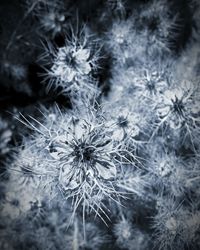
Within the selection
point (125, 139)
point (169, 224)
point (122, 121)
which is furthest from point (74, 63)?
point (169, 224)

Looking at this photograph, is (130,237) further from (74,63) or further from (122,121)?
(74,63)

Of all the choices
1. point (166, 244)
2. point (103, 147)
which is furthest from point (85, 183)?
point (166, 244)

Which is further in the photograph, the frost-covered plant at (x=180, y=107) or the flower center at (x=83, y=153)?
the frost-covered plant at (x=180, y=107)

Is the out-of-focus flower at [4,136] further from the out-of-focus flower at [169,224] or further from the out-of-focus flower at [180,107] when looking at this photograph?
the out-of-focus flower at [169,224]

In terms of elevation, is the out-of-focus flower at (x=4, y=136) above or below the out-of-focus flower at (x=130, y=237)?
above

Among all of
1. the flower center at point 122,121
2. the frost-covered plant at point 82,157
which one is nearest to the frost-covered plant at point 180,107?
the flower center at point 122,121

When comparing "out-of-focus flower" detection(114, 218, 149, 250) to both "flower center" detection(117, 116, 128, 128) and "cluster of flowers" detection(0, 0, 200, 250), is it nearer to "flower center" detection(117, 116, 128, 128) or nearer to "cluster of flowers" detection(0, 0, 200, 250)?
"cluster of flowers" detection(0, 0, 200, 250)

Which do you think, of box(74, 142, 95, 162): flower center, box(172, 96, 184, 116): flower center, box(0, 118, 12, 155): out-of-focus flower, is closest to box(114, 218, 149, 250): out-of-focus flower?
box(74, 142, 95, 162): flower center

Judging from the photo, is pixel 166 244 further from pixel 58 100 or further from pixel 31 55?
pixel 31 55

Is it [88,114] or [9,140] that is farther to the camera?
[9,140]
